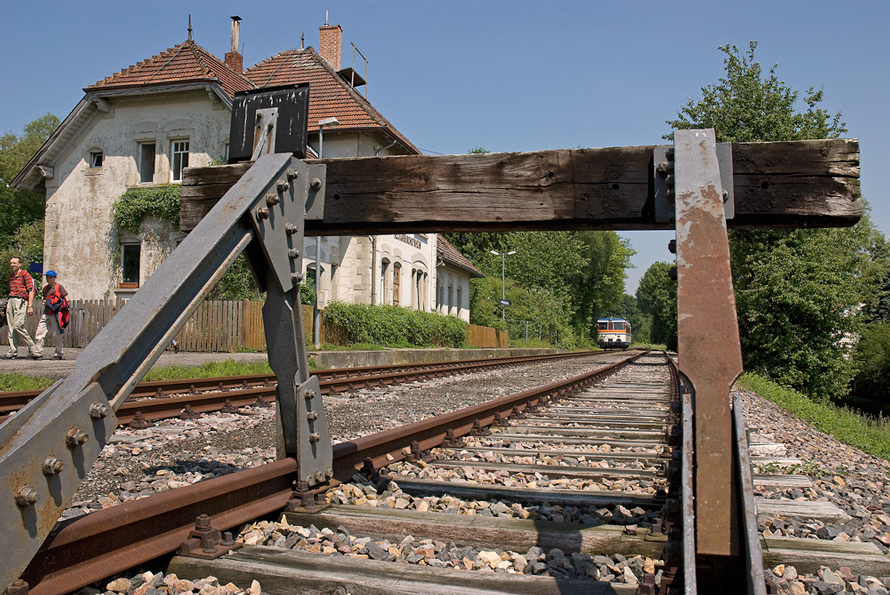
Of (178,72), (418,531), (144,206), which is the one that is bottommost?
(418,531)

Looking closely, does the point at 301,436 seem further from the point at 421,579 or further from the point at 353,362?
the point at 353,362

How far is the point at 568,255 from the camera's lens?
6219 centimetres

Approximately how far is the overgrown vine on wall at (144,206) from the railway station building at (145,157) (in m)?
0.25

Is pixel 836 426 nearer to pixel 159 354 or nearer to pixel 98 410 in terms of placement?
pixel 159 354

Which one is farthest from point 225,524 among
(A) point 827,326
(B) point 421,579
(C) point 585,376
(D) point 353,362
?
(A) point 827,326

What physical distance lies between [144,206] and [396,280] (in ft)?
37.2

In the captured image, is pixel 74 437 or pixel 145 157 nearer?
pixel 74 437

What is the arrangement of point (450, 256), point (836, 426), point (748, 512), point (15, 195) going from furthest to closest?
1. point (15, 195)
2. point (450, 256)
3. point (836, 426)
4. point (748, 512)

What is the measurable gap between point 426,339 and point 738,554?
2783 centimetres

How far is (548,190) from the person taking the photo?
3.00 m

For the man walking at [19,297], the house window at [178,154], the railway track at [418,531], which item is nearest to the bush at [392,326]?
the house window at [178,154]

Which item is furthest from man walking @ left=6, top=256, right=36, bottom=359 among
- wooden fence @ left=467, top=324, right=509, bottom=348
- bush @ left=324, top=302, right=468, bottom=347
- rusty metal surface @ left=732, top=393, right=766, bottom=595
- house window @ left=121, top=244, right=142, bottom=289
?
wooden fence @ left=467, top=324, right=509, bottom=348

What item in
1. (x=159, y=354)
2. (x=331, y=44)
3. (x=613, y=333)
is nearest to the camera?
(x=159, y=354)

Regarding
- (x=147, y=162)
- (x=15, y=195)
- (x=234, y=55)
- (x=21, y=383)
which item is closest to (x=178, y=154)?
(x=147, y=162)
